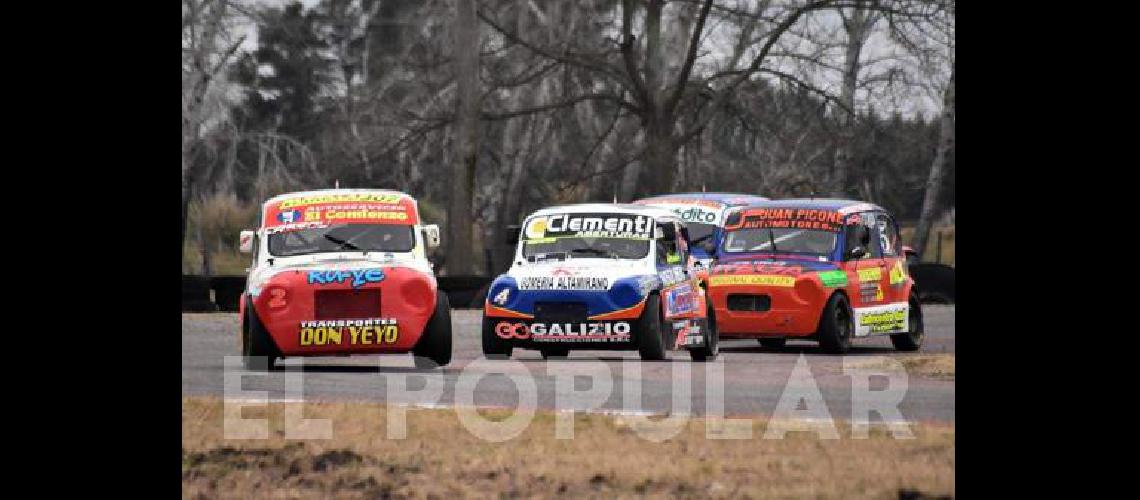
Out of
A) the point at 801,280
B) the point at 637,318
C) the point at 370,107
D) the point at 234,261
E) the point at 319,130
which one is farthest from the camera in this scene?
the point at 319,130

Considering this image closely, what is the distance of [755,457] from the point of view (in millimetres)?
12391

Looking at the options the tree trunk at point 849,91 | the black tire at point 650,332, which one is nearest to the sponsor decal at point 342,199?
the black tire at point 650,332

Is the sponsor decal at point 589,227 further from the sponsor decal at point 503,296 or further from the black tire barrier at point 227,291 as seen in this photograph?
the black tire barrier at point 227,291

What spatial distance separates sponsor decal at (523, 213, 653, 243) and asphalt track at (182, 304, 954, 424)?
130cm

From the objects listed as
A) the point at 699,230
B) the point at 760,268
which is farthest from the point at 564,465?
the point at 699,230

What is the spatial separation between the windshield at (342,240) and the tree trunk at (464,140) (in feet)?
63.8

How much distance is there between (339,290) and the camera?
60.9ft

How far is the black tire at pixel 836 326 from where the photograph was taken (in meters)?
22.0

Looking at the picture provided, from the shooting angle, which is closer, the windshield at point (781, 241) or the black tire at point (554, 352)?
the black tire at point (554, 352)

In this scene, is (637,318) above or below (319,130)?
below

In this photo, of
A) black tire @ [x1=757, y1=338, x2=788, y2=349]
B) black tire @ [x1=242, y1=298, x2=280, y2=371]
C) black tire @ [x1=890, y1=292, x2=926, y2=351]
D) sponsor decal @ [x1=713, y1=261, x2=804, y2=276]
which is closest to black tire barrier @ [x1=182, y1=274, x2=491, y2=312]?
black tire @ [x1=757, y1=338, x2=788, y2=349]

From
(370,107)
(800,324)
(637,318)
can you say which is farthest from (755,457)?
(370,107)
